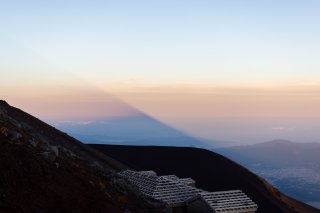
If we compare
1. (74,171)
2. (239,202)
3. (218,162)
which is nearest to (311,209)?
(218,162)

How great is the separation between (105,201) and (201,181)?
29.9 metres

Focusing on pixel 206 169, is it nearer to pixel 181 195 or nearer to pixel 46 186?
pixel 181 195

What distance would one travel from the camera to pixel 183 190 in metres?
23.4

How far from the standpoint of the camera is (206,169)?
4931 centimetres

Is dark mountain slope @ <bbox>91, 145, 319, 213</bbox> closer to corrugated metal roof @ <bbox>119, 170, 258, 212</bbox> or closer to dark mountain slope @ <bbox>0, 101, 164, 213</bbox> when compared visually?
corrugated metal roof @ <bbox>119, 170, 258, 212</bbox>

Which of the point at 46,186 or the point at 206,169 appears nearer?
the point at 46,186

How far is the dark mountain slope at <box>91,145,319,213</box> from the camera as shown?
141ft

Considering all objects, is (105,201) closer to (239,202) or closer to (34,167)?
(34,167)

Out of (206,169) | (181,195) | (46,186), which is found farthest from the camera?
(206,169)

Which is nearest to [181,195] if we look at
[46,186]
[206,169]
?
[46,186]

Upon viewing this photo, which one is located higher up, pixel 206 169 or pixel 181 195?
pixel 181 195

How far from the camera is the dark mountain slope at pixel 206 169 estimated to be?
43031mm

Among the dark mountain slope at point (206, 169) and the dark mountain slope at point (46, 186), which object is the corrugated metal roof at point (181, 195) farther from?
the dark mountain slope at point (206, 169)

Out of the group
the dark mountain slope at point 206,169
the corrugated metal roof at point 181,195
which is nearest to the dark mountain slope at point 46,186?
the corrugated metal roof at point 181,195
